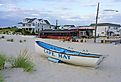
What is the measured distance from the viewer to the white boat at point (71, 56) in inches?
456

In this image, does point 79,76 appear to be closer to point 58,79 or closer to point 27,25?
point 58,79

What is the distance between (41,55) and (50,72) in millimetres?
4767

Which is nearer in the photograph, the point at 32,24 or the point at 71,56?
the point at 71,56

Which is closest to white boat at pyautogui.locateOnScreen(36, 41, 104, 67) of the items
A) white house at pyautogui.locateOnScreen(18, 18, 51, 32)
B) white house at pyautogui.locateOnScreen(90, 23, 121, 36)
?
white house at pyautogui.locateOnScreen(90, 23, 121, 36)

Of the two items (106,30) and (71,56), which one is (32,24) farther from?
(71,56)

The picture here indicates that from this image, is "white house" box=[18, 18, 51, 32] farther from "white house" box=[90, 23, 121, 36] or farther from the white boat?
the white boat

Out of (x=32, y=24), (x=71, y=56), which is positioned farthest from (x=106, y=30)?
(x=71, y=56)

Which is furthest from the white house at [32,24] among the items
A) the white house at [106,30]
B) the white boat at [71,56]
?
the white boat at [71,56]

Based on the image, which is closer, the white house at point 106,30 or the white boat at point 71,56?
the white boat at point 71,56

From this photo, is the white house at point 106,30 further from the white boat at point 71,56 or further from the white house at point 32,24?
the white boat at point 71,56

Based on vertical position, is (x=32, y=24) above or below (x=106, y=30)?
above

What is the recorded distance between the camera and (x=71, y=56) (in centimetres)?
1232

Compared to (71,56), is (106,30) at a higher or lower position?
lower

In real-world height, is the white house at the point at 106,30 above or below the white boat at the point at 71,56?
below
